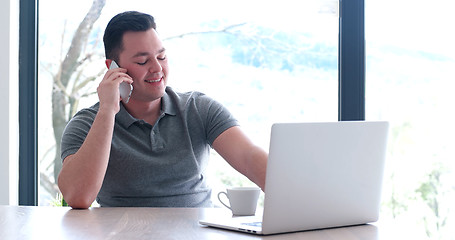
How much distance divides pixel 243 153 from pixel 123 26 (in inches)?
27.3

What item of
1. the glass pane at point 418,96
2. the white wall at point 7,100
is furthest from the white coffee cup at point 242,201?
the white wall at point 7,100

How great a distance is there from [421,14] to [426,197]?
0.91m

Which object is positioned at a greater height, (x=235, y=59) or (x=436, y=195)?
(x=235, y=59)

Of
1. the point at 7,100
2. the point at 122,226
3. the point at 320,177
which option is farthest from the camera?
the point at 7,100

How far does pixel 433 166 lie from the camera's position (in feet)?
9.59

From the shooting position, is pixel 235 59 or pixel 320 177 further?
pixel 235 59

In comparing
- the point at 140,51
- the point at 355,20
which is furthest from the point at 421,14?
the point at 140,51

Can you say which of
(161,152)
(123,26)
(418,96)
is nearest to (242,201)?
(161,152)

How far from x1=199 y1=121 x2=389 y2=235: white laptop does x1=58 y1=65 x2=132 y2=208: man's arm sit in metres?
0.55

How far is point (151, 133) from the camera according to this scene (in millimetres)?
2199

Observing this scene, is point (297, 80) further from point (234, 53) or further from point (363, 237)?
point (363, 237)

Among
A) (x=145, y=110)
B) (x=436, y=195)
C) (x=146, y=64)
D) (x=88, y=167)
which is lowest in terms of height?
(x=436, y=195)

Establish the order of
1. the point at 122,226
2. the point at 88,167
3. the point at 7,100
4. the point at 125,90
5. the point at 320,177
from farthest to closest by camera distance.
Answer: the point at 7,100 < the point at 125,90 < the point at 88,167 < the point at 122,226 < the point at 320,177

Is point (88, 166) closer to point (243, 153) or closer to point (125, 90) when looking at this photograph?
point (125, 90)
